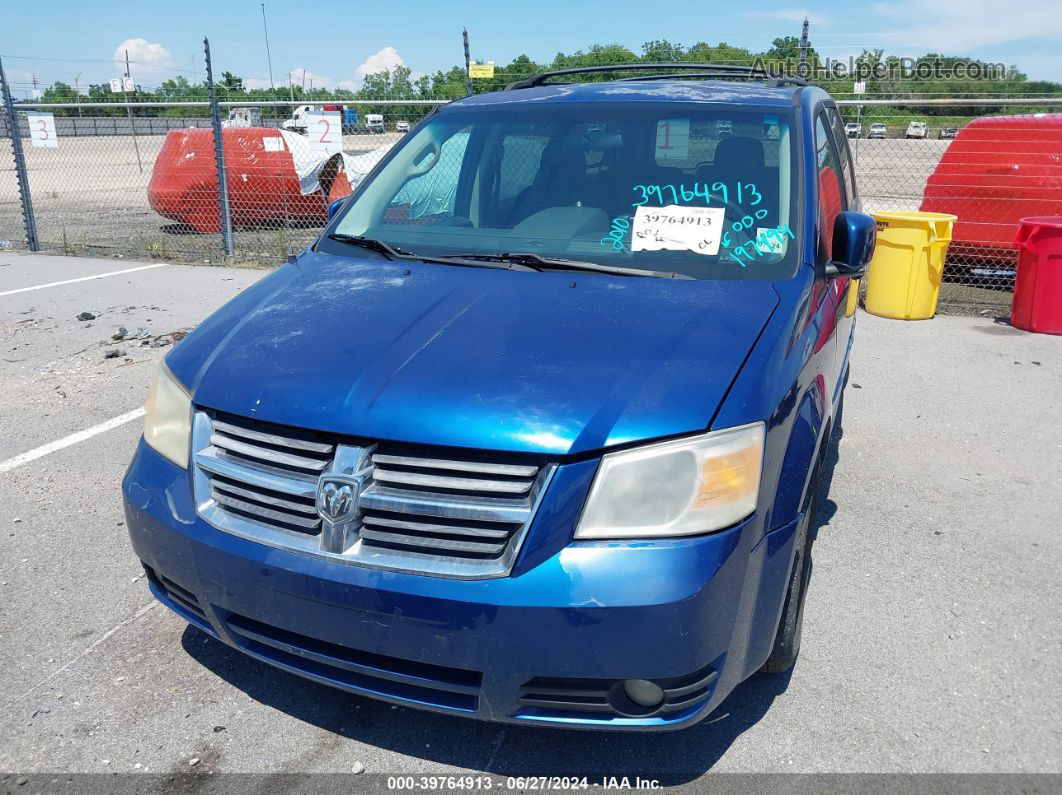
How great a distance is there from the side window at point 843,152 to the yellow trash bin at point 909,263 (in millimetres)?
2830

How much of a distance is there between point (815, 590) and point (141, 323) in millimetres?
6119

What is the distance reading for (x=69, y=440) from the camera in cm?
490

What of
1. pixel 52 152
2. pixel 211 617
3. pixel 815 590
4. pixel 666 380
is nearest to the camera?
pixel 666 380

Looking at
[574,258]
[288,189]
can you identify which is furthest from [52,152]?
[574,258]

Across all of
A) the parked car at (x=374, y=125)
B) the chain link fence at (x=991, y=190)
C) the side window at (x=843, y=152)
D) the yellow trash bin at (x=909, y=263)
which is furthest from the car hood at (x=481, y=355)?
the parked car at (x=374, y=125)

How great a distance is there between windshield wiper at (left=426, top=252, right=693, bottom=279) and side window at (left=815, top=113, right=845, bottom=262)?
2.05 feet

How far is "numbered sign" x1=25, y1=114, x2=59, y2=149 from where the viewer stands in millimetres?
11852

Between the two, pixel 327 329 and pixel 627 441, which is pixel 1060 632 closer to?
pixel 627 441

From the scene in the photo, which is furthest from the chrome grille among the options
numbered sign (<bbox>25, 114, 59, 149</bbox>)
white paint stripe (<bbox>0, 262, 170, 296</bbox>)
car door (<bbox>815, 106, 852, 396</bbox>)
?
numbered sign (<bbox>25, 114, 59, 149</bbox>)

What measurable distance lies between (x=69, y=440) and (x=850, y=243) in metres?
4.20

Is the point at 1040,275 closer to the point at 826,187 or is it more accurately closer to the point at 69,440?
the point at 826,187

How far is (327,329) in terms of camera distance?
2602 millimetres

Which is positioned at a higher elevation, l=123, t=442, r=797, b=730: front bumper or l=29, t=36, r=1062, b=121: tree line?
l=29, t=36, r=1062, b=121: tree line

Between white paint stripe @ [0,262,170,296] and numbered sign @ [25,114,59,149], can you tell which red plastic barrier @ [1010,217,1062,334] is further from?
numbered sign @ [25,114,59,149]
